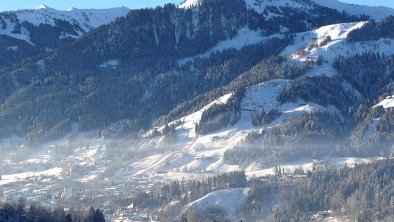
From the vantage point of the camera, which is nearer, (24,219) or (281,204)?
(24,219)

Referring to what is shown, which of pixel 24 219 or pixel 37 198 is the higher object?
pixel 24 219

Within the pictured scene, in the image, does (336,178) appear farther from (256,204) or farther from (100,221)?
(100,221)

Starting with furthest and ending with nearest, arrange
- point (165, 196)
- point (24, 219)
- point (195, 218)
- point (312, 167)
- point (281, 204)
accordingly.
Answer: point (312, 167) → point (165, 196) → point (281, 204) → point (195, 218) → point (24, 219)

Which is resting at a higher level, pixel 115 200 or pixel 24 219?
pixel 24 219

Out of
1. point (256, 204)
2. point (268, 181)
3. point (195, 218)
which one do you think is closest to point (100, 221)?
point (195, 218)

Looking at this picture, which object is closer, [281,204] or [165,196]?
[281,204]

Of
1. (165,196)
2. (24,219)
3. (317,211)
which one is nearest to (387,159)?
(317,211)

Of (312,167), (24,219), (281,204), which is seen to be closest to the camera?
(24,219)

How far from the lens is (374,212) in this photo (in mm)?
164375

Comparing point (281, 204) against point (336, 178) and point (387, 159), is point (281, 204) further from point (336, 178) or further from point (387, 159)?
point (387, 159)

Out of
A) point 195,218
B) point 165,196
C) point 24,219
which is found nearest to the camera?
point 24,219

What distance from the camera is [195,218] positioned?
162m

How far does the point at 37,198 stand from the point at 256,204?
4477 cm

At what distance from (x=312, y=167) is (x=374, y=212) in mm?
35466
